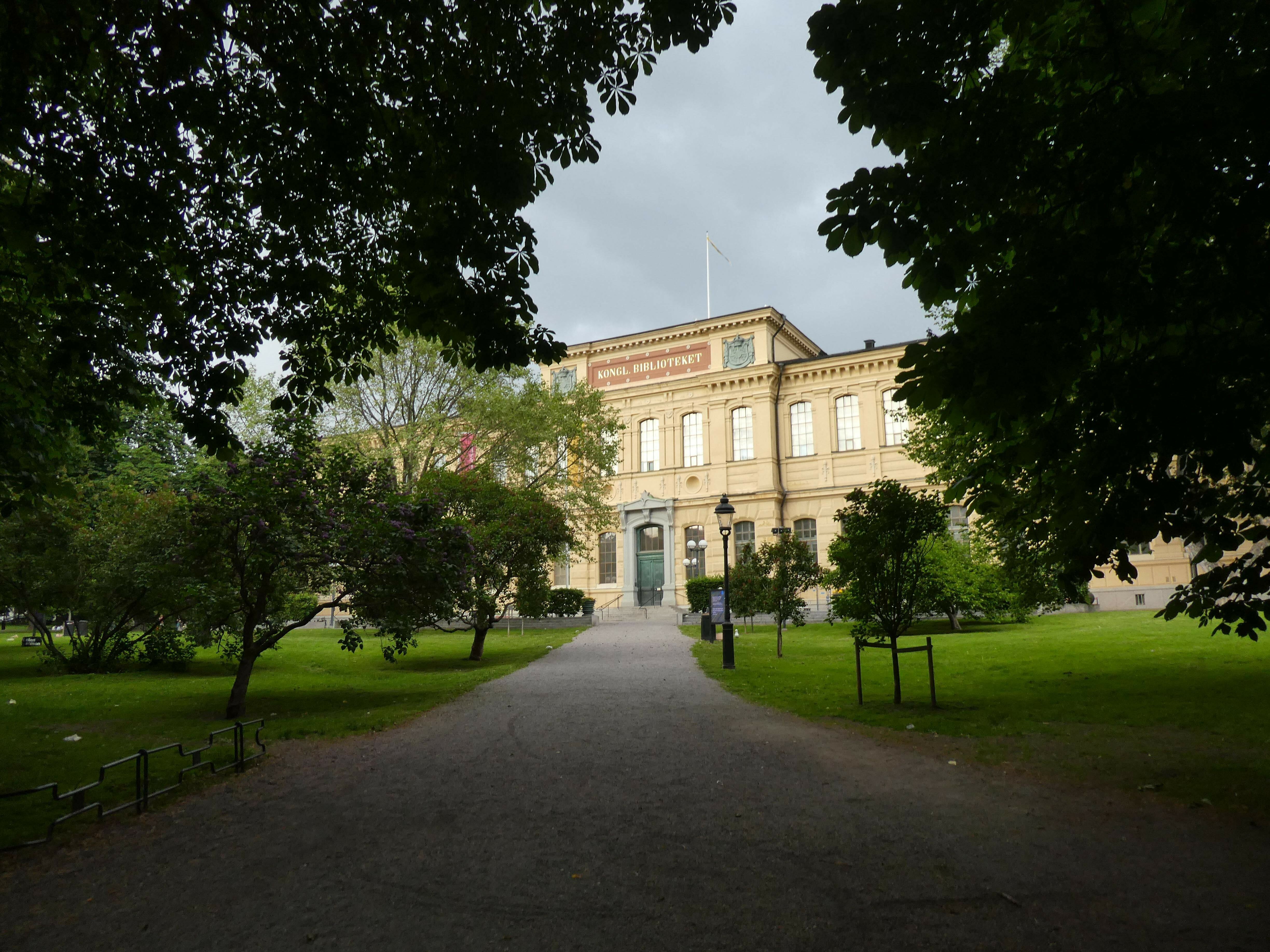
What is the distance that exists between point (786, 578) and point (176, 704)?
1370cm

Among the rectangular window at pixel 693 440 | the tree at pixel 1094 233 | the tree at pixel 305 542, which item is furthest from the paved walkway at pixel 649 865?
the rectangular window at pixel 693 440

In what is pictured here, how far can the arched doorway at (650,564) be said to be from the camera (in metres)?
41.7

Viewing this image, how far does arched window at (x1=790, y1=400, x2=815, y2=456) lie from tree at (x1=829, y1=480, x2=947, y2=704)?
29.1 meters

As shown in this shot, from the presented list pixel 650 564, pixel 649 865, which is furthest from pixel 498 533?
pixel 650 564

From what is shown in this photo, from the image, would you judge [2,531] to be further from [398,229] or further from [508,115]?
[508,115]

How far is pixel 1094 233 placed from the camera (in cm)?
478

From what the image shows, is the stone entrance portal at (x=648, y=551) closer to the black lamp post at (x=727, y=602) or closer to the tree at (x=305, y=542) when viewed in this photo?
the black lamp post at (x=727, y=602)

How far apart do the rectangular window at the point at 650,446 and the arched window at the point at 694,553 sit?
3.98m

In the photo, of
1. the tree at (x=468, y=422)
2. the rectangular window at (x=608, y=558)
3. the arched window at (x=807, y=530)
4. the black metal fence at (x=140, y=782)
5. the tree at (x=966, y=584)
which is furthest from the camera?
the rectangular window at (x=608, y=558)

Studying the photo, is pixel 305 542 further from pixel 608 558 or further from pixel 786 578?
pixel 608 558

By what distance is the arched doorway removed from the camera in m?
41.7

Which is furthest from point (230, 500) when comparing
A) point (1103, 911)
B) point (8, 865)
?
point (1103, 911)

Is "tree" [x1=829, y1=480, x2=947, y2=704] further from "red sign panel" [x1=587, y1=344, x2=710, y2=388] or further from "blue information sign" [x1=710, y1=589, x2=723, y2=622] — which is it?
"red sign panel" [x1=587, y1=344, x2=710, y2=388]

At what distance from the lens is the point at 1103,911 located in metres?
4.19
